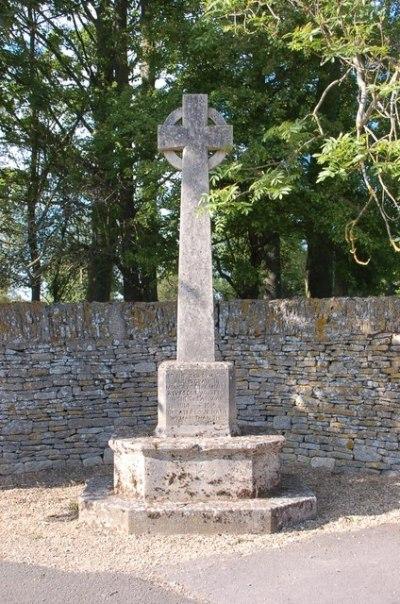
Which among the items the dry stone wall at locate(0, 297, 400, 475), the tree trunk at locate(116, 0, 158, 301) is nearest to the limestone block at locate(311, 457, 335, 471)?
the dry stone wall at locate(0, 297, 400, 475)

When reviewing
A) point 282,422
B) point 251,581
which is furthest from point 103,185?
point 251,581

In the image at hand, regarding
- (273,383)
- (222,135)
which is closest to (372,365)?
(273,383)

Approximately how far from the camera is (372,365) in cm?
830

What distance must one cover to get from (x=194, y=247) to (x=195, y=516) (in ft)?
7.96

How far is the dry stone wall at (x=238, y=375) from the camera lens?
27.2 feet

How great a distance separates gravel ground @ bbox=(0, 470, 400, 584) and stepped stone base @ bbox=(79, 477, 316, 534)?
0.29ft

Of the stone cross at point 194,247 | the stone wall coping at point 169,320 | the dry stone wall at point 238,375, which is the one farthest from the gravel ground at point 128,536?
the stone wall coping at point 169,320

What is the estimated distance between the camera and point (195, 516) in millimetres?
5883

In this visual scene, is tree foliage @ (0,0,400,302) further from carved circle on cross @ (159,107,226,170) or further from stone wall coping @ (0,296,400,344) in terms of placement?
carved circle on cross @ (159,107,226,170)

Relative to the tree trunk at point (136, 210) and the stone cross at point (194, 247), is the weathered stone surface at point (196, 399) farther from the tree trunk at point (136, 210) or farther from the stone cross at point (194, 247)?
the tree trunk at point (136, 210)

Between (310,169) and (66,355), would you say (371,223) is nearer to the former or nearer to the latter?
(310,169)

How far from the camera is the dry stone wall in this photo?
830cm

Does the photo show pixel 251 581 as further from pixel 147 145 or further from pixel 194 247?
pixel 147 145

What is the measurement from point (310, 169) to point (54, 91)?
467 cm
